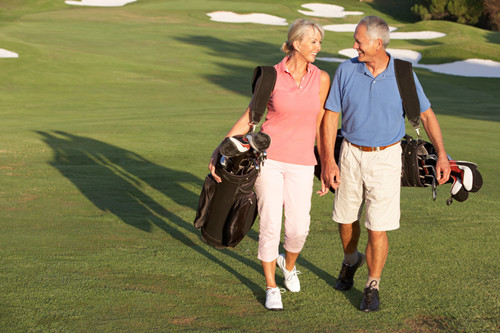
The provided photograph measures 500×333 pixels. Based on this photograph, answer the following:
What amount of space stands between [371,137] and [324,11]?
Answer: 197ft

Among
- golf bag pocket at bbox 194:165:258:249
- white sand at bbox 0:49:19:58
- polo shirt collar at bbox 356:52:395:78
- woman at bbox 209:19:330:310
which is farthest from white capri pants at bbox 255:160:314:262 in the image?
white sand at bbox 0:49:19:58

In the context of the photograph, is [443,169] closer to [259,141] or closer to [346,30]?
[259,141]

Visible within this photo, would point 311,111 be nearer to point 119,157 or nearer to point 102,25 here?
point 119,157

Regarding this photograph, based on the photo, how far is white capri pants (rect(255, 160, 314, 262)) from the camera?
5.48 metres

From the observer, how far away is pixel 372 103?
5422 millimetres

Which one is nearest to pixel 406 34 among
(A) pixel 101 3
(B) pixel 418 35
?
(B) pixel 418 35

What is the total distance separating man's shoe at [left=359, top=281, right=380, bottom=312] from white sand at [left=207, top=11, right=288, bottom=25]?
5028cm

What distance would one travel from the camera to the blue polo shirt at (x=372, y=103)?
542 centimetres

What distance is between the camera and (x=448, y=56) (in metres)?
37.8

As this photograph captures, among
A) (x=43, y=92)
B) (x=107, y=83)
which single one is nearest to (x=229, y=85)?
(x=107, y=83)

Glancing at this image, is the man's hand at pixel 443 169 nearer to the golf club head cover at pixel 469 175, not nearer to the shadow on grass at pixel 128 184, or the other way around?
the golf club head cover at pixel 469 175

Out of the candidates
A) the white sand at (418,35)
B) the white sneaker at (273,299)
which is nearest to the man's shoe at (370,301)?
the white sneaker at (273,299)

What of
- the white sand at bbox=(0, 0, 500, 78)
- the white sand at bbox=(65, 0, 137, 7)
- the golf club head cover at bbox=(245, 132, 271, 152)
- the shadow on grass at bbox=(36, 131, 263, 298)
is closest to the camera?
the golf club head cover at bbox=(245, 132, 271, 152)

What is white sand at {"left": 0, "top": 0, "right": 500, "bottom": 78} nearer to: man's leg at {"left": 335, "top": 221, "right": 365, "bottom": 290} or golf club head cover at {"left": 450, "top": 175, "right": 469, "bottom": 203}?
man's leg at {"left": 335, "top": 221, "right": 365, "bottom": 290}
